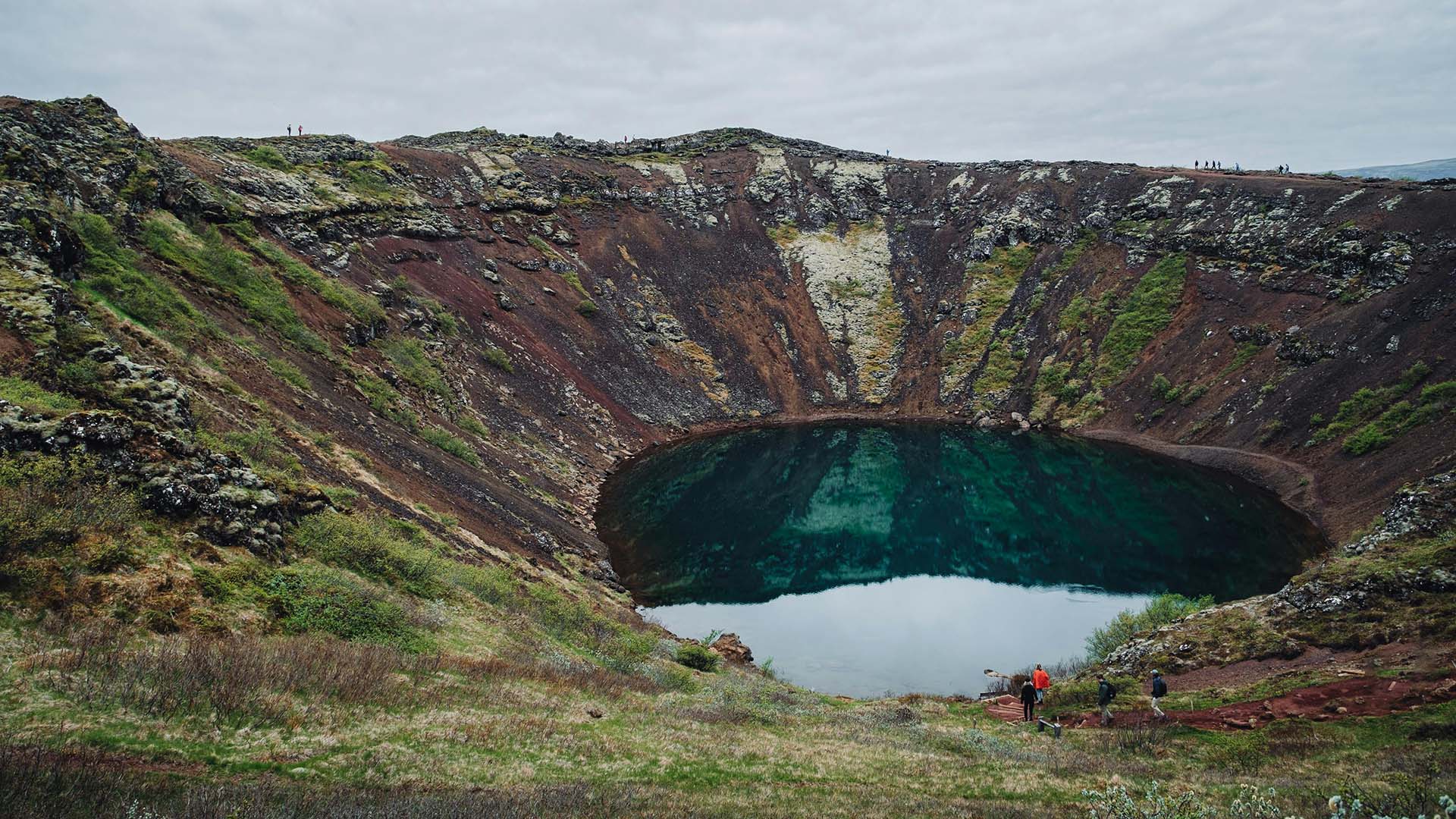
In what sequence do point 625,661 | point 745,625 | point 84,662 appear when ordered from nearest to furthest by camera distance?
point 84,662 < point 625,661 < point 745,625

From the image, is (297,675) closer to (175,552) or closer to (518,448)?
(175,552)

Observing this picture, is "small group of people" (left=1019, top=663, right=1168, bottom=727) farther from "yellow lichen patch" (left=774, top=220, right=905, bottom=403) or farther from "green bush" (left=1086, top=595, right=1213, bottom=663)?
"yellow lichen patch" (left=774, top=220, right=905, bottom=403)

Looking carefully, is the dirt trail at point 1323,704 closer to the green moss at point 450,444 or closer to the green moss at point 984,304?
the green moss at point 450,444

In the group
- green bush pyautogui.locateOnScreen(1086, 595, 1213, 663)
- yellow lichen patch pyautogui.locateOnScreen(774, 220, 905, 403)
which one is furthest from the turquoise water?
yellow lichen patch pyautogui.locateOnScreen(774, 220, 905, 403)

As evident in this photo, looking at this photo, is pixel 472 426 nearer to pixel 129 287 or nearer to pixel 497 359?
pixel 497 359

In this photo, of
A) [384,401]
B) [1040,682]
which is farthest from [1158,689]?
[384,401]

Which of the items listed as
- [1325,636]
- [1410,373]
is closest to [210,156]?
[1325,636]

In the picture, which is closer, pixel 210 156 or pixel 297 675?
pixel 297 675
